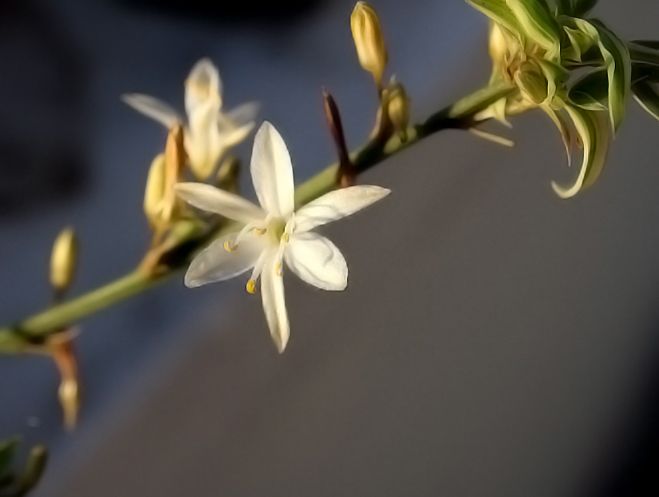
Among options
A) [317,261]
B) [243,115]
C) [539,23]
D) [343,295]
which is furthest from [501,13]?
[343,295]

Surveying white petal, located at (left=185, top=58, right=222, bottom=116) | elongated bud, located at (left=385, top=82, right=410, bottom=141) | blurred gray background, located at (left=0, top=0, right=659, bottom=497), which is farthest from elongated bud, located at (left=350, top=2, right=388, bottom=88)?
blurred gray background, located at (left=0, top=0, right=659, bottom=497)

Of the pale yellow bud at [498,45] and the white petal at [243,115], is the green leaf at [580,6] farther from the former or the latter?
the white petal at [243,115]

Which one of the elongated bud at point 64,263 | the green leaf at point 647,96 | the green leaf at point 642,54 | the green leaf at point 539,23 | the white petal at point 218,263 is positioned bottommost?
the elongated bud at point 64,263

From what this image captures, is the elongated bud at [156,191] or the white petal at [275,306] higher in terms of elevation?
the elongated bud at [156,191]

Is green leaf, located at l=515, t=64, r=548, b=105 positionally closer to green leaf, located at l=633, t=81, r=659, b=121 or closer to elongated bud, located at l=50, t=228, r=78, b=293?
green leaf, located at l=633, t=81, r=659, b=121

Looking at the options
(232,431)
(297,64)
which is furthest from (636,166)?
(232,431)

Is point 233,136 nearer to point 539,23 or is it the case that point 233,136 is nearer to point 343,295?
point 539,23

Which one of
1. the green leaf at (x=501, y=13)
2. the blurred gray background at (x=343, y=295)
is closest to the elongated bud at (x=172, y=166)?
the green leaf at (x=501, y=13)

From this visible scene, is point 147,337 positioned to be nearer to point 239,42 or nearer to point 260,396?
point 260,396
